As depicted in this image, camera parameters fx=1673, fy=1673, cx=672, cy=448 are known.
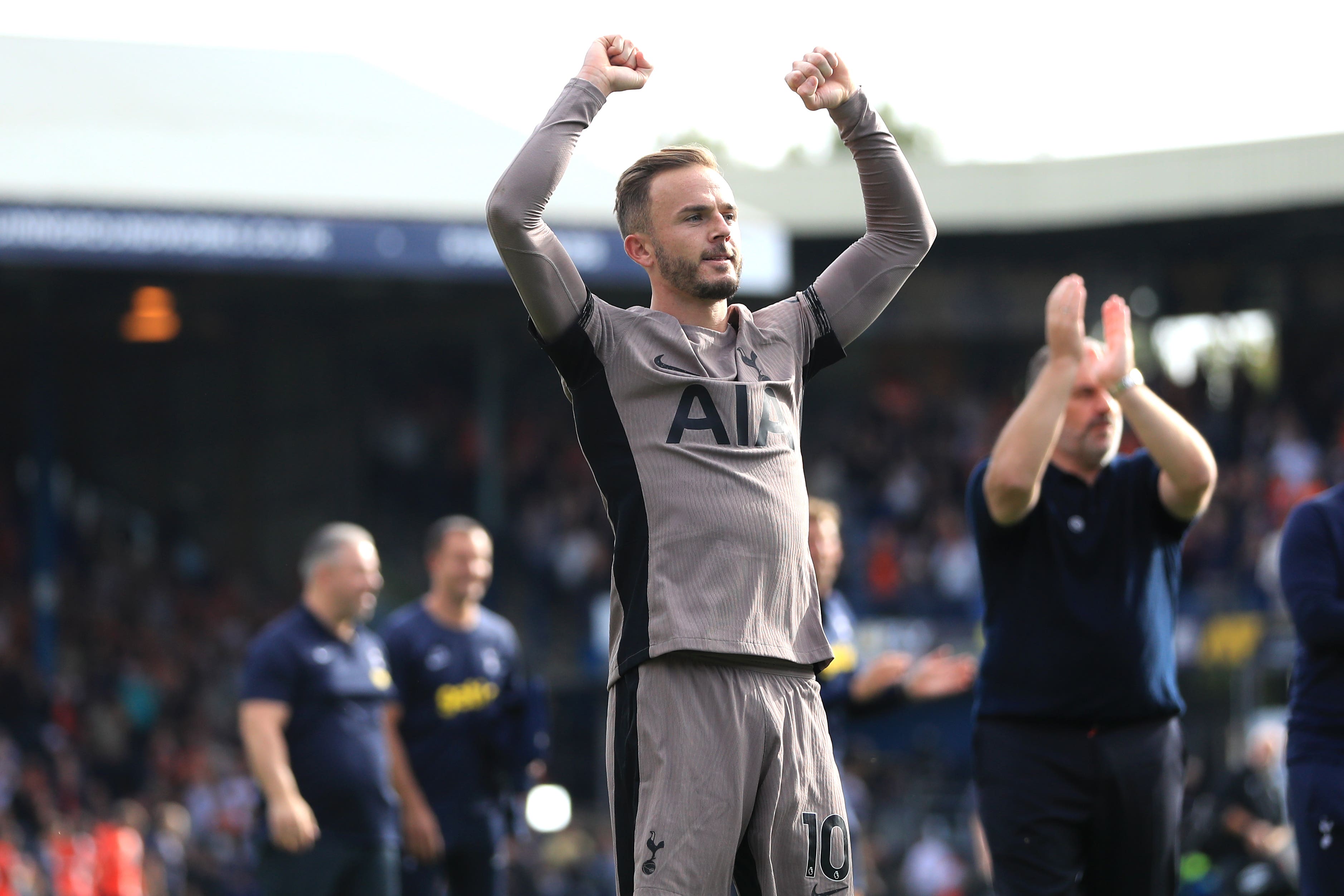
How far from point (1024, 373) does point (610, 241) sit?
29.7ft

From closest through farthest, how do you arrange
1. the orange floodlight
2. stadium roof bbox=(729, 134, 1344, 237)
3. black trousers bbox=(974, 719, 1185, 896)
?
black trousers bbox=(974, 719, 1185, 896) < the orange floodlight < stadium roof bbox=(729, 134, 1344, 237)

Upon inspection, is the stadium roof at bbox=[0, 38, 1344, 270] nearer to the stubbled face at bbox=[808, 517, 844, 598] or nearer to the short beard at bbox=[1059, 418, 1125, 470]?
the stubbled face at bbox=[808, 517, 844, 598]

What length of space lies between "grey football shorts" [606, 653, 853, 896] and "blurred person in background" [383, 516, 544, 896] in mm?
4531

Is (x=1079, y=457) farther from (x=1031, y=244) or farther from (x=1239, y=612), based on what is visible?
(x=1031, y=244)

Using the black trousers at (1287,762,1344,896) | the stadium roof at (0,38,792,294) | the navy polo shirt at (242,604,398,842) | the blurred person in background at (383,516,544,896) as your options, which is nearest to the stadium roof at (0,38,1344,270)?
the stadium roof at (0,38,792,294)

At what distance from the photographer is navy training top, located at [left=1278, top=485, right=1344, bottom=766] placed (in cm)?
520

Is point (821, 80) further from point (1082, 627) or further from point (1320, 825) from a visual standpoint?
point (1320, 825)

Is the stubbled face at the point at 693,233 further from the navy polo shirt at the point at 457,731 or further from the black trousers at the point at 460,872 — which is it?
the black trousers at the point at 460,872

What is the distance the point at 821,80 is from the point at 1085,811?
94.1 inches

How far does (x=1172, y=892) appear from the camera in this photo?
513 cm

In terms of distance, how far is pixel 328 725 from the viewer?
7.64m

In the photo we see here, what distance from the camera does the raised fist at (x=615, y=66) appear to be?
3.99 metres

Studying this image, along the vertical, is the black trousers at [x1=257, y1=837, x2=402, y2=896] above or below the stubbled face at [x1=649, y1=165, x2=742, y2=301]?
below

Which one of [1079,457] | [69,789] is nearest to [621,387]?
[1079,457]
